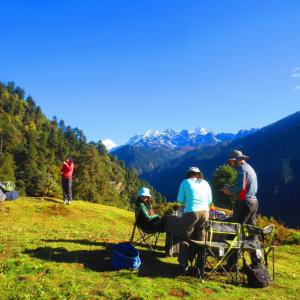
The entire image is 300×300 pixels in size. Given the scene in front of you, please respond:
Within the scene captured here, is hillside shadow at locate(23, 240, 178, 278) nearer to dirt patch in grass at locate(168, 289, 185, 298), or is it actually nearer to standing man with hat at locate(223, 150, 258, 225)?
dirt patch in grass at locate(168, 289, 185, 298)

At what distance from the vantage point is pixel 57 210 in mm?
21547

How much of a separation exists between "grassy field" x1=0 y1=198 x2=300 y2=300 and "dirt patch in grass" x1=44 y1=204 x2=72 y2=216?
3.84m

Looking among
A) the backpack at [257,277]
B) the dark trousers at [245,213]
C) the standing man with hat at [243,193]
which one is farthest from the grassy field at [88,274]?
the standing man with hat at [243,193]

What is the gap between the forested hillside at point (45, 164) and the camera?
7962 centimetres

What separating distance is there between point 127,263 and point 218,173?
2577 inches

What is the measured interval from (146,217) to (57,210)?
380 inches

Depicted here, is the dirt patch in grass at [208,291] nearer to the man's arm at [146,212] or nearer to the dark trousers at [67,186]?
the man's arm at [146,212]

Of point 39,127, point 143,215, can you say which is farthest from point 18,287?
point 39,127

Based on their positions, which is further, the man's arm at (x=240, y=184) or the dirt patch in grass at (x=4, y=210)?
the dirt patch in grass at (x=4, y=210)

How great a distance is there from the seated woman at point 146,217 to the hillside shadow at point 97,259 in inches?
36.4

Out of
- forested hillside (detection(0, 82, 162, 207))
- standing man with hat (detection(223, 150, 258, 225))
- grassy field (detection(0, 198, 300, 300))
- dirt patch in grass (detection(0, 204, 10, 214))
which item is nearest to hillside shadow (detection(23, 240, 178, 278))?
grassy field (detection(0, 198, 300, 300))

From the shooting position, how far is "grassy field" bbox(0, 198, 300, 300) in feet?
29.7

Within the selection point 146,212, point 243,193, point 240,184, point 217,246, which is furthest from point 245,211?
point 146,212

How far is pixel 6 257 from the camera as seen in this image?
37.0ft
